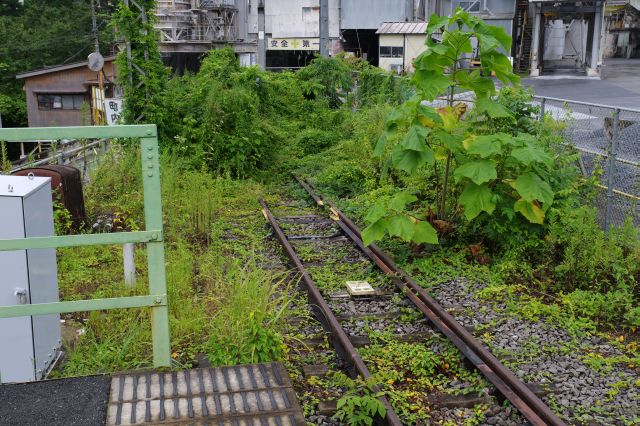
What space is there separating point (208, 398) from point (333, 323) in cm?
234

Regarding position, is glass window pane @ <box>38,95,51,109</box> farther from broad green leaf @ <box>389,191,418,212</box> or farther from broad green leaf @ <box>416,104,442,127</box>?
broad green leaf @ <box>389,191,418,212</box>

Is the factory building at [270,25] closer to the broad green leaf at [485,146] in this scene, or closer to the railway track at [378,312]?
the railway track at [378,312]

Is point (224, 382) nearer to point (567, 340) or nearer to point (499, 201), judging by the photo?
point (567, 340)

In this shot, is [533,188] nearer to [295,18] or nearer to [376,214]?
[376,214]

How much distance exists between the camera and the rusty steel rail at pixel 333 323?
509 cm

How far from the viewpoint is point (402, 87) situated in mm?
17766

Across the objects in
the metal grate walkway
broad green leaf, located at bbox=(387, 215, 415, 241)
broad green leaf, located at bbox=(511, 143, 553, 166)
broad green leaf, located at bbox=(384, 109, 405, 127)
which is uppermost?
broad green leaf, located at bbox=(384, 109, 405, 127)

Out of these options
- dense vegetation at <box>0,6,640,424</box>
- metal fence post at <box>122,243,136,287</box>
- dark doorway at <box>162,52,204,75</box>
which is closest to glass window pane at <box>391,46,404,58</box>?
dark doorway at <box>162,52,204,75</box>

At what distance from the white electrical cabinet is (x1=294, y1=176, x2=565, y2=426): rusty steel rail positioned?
3.50 meters

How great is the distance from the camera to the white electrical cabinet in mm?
4828

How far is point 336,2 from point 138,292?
40.9m

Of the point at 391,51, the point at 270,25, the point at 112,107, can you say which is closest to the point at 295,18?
the point at 270,25

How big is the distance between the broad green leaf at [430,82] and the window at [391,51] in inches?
1237

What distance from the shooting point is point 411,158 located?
8523 millimetres
